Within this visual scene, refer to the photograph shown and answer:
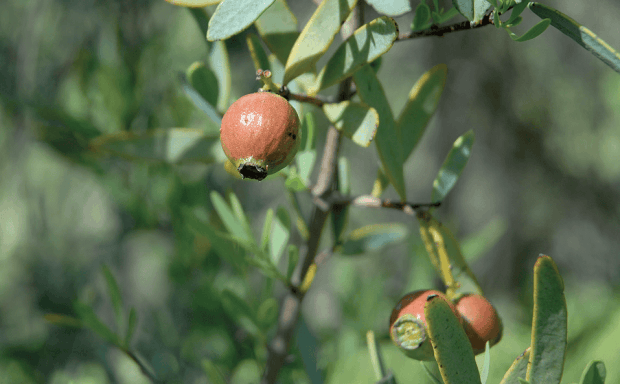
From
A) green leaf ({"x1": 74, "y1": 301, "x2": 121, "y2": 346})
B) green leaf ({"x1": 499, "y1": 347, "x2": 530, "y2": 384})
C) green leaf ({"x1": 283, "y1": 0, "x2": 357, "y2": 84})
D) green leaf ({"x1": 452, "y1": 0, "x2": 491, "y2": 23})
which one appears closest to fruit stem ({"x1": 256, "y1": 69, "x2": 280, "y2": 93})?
green leaf ({"x1": 283, "y1": 0, "x2": 357, "y2": 84})

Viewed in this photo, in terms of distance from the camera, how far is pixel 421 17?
0.31 meters

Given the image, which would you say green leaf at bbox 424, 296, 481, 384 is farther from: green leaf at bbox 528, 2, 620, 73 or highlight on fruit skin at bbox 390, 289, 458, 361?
green leaf at bbox 528, 2, 620, 73

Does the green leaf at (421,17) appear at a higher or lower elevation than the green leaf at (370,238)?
higher

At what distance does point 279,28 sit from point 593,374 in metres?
0.32

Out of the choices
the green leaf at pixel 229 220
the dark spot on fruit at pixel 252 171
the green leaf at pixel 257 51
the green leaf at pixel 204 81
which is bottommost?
the green leaf at pixel 229 220

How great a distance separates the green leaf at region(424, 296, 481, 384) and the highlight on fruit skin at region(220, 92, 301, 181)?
0.12m

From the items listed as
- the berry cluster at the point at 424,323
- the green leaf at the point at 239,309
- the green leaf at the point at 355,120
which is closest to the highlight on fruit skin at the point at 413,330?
the berry cluster at the point at 424,323

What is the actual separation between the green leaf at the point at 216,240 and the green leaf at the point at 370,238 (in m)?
0.12

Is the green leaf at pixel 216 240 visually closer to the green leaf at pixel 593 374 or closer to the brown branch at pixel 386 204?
the brown branch at pixel 386 204

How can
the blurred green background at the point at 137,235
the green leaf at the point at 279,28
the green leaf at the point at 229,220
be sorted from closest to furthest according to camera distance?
the green leaf at the point at 279,28 < the green leaf at the point at 229,220 < the blurred green background at the point at 137,235

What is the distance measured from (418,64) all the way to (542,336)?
188cm

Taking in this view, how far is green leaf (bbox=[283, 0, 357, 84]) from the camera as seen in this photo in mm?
282

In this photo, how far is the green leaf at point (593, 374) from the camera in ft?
0.89

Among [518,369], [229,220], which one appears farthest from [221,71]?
[518,369]
